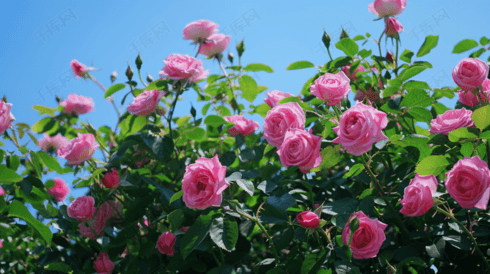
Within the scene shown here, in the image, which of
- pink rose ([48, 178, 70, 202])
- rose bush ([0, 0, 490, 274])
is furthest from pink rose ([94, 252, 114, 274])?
pink rose ([48, 178, 70, 202])

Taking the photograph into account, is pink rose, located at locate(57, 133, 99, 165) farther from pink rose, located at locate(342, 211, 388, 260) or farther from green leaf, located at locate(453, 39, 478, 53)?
green leaf, located at locate(453, 39, 478, 53)

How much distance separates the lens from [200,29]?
62.2 inches

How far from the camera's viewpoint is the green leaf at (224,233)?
40.3 inches

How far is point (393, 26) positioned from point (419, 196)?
88cm

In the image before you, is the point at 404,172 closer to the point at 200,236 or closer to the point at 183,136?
the point at 200,236

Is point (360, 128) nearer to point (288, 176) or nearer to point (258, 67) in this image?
point (288, 176)

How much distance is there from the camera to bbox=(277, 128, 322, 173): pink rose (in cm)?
100

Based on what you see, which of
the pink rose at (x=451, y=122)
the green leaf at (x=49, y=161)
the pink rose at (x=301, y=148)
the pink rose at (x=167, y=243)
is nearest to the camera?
the pink rose at (x=301, y=148)

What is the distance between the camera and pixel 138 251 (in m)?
1.43

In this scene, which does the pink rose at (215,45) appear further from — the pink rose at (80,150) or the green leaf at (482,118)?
the green leaf at (482,118)

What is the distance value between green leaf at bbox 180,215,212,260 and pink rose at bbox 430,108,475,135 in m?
0.77

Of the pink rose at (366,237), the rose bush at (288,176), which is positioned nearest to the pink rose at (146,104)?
the rose bush at (288,176)

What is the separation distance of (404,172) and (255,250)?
73 cm

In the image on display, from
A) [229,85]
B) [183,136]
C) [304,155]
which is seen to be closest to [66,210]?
Result: [183,136]
